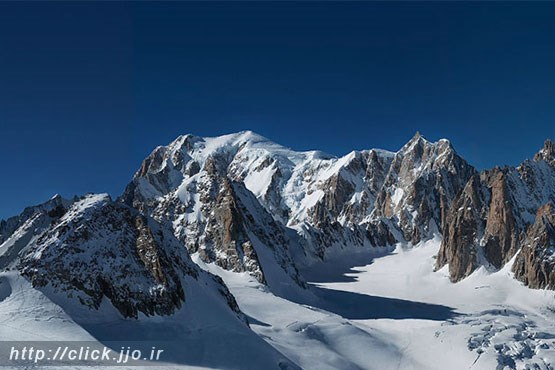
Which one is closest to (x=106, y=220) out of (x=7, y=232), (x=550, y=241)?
(x=550, y=241)

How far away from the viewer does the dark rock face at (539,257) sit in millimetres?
100500

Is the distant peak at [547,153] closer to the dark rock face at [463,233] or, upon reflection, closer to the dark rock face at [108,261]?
the dark rock face at [463,233]

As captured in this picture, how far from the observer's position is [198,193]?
4879 inches

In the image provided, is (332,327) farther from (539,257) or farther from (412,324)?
(539,257)

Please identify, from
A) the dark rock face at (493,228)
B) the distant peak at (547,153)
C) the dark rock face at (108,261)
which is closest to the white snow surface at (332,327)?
the dark rock face at (108,261)

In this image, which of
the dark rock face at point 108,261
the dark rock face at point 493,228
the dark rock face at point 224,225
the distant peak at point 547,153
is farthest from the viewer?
the distant peak at point 547,153

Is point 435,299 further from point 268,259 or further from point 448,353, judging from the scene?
point 448,353

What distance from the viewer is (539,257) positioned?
340ft

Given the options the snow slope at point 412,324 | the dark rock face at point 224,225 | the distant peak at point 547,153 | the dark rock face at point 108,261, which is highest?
the distant peak at point 547,153

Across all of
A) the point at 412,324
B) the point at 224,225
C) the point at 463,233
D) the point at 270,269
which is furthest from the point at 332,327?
the point at 463,233

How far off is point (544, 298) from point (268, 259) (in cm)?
4840

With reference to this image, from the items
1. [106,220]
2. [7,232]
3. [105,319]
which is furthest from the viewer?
[7,232]

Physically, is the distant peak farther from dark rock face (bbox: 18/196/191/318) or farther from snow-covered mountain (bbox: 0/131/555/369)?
dark rock face (bbox: 18/196/191/318)

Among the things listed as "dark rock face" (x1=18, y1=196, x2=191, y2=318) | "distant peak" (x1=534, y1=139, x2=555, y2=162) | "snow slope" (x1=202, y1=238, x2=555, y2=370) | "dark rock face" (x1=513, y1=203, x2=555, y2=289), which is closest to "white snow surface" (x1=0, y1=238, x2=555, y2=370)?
"snow slope" (x1=202, y1=238, x2=555, y2=370)
